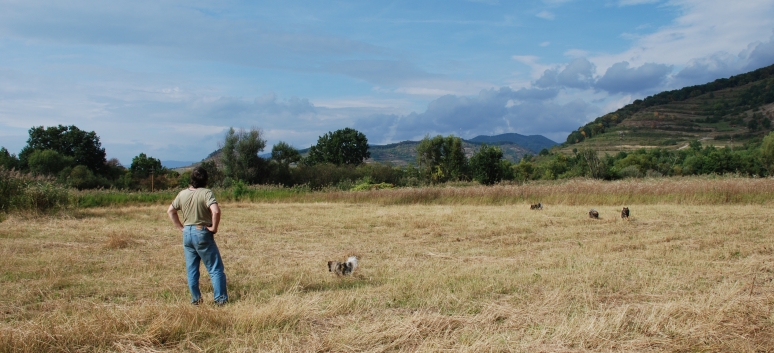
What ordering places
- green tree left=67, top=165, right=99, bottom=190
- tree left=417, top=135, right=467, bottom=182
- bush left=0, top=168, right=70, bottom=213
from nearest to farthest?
1. bush left=0, top=168, right=70, bottom=213
2. green tree left=67, top=165, right=99, bottom=190
3. tree left=417, top=135, right=467, bottom=182

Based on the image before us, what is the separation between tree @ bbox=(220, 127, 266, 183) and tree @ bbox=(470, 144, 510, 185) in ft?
66.8

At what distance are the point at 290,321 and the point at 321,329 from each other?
33 centimetres

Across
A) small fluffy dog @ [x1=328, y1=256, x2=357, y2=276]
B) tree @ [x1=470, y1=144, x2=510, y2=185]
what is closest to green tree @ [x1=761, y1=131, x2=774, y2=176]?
tree @ [x1=470, y1=144, x2=510, y2=185]

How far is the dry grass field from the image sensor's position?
4.53 metres

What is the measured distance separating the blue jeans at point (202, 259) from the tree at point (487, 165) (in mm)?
41907

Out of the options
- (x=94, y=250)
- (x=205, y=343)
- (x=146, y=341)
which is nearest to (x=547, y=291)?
(x=205, y=343)

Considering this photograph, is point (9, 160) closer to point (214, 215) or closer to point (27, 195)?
point (27, 195)

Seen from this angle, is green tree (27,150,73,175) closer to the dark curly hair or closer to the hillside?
the dark curly hair

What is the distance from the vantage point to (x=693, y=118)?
13700 centimetres

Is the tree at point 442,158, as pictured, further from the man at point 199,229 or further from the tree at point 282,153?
the man at point 199,229

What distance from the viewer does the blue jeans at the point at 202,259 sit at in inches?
233

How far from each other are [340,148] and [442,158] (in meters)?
18.7

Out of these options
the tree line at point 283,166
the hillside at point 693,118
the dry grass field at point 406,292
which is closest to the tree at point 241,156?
the tree line at point 283,166

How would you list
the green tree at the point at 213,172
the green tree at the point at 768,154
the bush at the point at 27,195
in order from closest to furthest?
the bush at the point at 27,195 < the green tree at the point at 213,172 < the green tree at the point at 768,154
